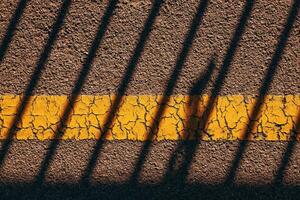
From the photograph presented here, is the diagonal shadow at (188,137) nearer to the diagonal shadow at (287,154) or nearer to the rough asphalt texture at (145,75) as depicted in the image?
the rough asphalt texture at (145,75)

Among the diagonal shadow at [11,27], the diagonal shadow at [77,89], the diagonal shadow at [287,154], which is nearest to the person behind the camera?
the diagonal shadow at [287,154]

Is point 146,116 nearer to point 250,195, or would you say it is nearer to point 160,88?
point 160,88

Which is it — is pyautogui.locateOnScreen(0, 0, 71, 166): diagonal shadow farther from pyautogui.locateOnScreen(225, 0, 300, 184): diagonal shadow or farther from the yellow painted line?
pyautogui.locateOnScreen(225, 0, 300, 184): diagonal shadow

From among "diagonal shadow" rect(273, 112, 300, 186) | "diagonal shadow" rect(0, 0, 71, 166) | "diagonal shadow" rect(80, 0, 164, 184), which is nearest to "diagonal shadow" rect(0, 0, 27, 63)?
"diagonal shadow" rect(0, 0, 71, 166)

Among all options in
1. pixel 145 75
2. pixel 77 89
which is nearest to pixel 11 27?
pixel 77 89

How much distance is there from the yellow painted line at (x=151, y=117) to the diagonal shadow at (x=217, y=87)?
0.7 inches

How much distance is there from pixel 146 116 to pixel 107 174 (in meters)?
0.53

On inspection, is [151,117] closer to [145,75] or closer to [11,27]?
[145,75]

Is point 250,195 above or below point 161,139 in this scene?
below

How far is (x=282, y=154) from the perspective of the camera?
3.33 metres

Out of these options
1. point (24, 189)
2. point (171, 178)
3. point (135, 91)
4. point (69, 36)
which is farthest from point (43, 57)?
point (171, 178)

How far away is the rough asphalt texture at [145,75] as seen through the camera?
11.0ft

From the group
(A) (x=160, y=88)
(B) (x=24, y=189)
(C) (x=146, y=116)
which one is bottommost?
(B) (x=24, y=189)

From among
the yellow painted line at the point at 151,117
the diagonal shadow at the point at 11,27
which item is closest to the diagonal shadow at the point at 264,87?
the yellow painted line at the point at 151,117
